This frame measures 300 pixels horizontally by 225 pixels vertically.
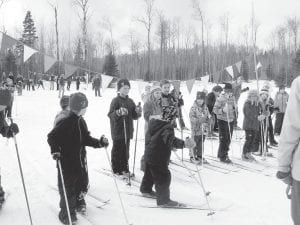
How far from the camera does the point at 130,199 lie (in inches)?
193

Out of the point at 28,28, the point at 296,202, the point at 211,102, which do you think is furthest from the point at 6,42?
the point at 28,28

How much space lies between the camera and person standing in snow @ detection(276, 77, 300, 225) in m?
2.42

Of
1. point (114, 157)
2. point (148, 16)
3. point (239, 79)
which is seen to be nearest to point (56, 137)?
point (114, 157)

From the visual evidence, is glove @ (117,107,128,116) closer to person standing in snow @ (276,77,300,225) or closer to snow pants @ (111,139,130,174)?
snow pants @ (111,139,130,174)

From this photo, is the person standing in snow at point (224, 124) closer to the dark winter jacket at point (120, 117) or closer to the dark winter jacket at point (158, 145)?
the dark winter jacket at point (120, 117)

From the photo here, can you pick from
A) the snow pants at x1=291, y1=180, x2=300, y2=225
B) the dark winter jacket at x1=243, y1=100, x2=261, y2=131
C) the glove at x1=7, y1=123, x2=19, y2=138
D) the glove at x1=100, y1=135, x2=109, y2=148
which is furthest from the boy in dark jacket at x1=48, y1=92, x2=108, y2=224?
the dark winter jacket at x1=243, y1=100, x2=261, y2=131

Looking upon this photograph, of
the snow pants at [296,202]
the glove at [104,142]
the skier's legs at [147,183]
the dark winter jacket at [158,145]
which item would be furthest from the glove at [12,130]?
the snow pants at [296,202]

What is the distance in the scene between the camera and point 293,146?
2455 millimetres

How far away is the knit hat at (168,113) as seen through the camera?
4766mm

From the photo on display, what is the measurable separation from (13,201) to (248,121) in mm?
5221

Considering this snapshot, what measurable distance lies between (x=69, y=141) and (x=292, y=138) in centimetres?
265

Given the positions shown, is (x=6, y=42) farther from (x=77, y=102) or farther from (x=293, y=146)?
(x=293, y=146)

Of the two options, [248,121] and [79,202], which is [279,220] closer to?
[79,202]

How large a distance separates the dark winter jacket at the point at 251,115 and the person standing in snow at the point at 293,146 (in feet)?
16.4
